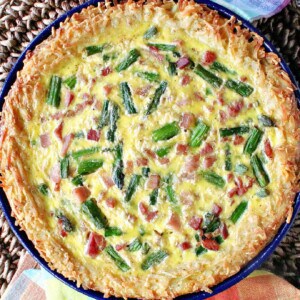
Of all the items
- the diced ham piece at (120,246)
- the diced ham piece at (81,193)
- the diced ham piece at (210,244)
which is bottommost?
the diced ham piece at (120,246)

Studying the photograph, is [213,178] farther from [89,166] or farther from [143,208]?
[89,166]

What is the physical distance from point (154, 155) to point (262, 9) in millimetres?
883

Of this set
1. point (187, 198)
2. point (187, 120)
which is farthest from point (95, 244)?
point (187, 120)

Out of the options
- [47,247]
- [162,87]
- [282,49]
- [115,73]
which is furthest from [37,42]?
[282,49]

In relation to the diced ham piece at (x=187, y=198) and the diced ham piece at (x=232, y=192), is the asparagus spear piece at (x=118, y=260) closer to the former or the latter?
the diced ham piece at (x=187, y=198)

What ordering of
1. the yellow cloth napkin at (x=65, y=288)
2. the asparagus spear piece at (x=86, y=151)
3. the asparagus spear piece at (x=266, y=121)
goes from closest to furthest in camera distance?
the asparagus spear piece at (x=266, y=121) < the asparagus spear piece at (x=86, y=151) < the yellow cloth napkin at (x=65, y=288)

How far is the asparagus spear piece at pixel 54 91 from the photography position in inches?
111

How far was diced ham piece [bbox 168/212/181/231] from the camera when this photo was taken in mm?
2777

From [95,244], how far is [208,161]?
1.87 ft

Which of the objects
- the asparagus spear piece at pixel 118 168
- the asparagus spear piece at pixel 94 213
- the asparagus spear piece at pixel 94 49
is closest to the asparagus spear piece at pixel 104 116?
the asparagus spear piece at pixel 118 168

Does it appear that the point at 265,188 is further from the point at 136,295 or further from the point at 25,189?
the point at 25,189

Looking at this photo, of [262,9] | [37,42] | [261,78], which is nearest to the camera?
[261,78]

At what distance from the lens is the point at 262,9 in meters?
3.11

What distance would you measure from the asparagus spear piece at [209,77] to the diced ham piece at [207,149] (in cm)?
24
